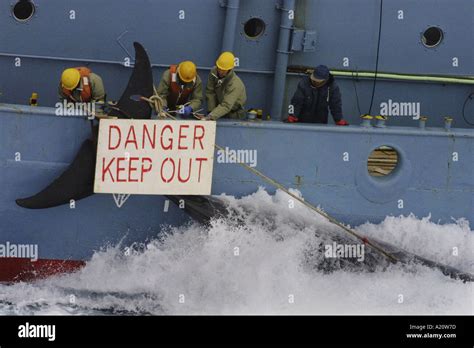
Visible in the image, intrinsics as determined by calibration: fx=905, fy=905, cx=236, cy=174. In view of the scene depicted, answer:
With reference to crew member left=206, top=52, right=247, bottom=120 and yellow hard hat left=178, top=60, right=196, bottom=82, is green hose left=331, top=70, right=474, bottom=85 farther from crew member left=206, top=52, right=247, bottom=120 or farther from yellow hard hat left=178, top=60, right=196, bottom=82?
yellow hard hat left=178, top=60, right=196, bottom=82

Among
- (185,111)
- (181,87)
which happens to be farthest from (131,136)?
(181,87)

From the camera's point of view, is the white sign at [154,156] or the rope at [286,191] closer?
the white sign at [154,156]

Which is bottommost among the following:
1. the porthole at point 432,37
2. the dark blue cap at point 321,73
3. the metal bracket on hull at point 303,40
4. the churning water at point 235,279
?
the churning water at point 235,279

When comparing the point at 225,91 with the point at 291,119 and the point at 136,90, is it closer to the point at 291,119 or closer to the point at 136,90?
the point at 291,119

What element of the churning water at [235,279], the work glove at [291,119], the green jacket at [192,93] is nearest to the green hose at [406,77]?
the work glove at [291,119]

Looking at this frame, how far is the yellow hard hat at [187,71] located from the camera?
8.02 m

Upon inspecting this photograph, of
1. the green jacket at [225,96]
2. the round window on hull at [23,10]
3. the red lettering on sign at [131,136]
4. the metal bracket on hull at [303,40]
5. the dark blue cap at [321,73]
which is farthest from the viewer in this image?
the metal bracket on hull at [303,40]

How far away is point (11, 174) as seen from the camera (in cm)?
789

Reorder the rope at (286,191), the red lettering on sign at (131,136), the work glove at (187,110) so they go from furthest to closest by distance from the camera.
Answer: the work glove at (187,110) → the rope at (286,191) → the red lettering on sign at (131,136)

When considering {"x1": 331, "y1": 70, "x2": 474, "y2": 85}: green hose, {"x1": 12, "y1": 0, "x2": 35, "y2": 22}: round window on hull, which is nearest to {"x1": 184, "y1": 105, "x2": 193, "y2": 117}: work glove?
{"x1": 331, "y1": 70, "x2": 474, "y2": 85}: green hose

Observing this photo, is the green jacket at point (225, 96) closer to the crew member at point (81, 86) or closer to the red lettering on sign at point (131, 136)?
the red lettering on sign at point (131, 136)

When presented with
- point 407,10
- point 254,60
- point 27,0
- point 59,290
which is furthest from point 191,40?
point 59,290

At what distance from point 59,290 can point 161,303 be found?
949mm

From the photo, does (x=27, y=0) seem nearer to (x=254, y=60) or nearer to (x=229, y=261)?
(x=254, y=60)
